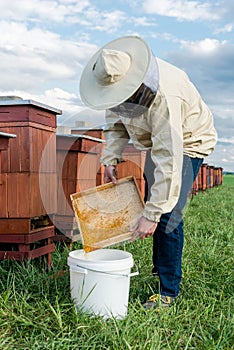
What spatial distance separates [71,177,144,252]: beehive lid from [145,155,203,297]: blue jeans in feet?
0.54

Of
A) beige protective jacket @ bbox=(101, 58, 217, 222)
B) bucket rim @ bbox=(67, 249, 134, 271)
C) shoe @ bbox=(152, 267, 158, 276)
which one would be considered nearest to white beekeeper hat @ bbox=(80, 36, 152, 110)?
beige protective jacket @ bbox=(101, 58, 217, 222)

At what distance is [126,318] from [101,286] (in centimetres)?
20

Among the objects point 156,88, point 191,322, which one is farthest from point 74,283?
point 156,88

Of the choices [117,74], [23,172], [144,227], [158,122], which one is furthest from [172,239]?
[23,172]

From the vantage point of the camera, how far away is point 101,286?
251 cm

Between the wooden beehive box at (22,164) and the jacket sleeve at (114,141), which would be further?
the wooden beehive box at (22,164)

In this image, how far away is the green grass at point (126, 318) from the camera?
7.17ft

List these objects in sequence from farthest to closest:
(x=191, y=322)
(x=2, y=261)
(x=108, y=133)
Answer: (x=2, y=261) → (x=108, y=133) → (x=191, y=322)

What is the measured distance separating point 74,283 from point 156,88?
1.04 m

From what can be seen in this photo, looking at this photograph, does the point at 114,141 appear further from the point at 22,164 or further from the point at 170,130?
the point at 22,164

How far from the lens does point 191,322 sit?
251 centimetres

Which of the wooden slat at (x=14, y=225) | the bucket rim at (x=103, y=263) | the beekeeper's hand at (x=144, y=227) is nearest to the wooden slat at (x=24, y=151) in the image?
the wooden slat at (x=14, y=225)

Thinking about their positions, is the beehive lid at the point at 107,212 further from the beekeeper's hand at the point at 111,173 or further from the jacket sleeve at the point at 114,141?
the jacket sleeve at the point at 114,141

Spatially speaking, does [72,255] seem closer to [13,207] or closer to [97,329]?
[97,329]
